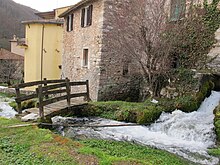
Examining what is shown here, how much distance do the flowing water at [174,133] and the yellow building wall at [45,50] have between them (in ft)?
41.8

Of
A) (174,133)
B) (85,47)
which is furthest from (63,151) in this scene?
(85,47)

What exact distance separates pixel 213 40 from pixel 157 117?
400 cm

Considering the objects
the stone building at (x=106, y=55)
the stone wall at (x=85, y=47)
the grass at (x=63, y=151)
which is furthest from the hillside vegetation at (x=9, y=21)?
the grass at (x=63, y=151)

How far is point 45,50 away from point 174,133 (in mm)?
15750

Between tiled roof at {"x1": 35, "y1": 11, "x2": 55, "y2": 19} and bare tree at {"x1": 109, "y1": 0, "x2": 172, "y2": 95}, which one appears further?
tiled roof at {"x1": 35, "y1": 11, "x2": 55, "y2": 19}

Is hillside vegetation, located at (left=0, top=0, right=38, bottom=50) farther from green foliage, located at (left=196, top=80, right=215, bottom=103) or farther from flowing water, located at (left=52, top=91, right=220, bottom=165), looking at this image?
flowing water, located at (left=52, top=91, right=220, bottom=165)

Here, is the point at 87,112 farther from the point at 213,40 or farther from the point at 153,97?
the point at 213,40

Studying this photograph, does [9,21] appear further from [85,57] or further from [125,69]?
[125,69]

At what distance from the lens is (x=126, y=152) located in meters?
5.97

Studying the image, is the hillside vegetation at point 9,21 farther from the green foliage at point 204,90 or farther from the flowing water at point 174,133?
the flowing water at point 174,133

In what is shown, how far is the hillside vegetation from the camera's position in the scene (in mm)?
44375

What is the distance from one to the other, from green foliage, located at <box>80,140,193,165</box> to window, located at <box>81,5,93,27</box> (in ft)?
27.6

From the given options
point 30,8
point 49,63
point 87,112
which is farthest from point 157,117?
point 30,8

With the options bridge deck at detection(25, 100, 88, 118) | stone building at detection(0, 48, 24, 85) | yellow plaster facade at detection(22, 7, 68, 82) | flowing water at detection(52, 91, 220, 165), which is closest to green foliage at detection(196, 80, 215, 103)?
flowing water at detection(52, 91, 220, 165)
